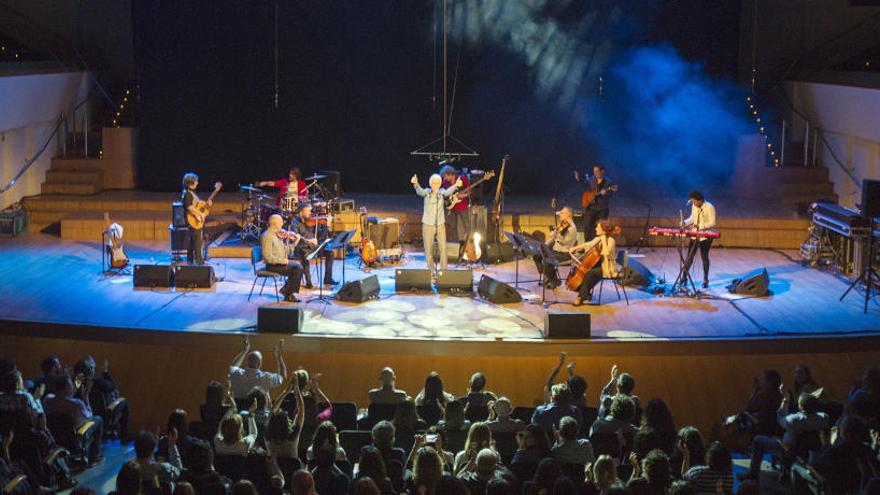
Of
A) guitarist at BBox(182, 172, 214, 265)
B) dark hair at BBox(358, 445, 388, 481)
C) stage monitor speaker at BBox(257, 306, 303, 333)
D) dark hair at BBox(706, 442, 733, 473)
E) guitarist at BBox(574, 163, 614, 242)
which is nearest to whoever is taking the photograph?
dark hair at BBox(358, 445, 388, 481)

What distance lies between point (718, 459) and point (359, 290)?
6371 millimetres

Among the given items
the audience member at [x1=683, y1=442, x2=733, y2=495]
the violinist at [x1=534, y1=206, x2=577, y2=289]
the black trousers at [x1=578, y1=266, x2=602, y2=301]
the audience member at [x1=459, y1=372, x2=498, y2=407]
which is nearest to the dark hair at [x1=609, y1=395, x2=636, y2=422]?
the audience member at [x1=459, y1=372, x2=498, y2=407]

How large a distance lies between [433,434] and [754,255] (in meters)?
8.81

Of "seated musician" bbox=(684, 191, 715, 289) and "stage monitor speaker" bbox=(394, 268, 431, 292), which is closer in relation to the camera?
"seated musician" bbox=(684, 191, 715, 289)

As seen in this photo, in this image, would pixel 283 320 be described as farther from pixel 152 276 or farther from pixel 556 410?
pixel 556 410

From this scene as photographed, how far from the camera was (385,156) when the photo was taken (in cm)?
1853

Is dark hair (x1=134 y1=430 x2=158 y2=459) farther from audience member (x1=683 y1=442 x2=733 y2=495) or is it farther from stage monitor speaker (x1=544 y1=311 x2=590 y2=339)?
stage monitor speaker (x1=544 y1=311 x2=590 y2=339)

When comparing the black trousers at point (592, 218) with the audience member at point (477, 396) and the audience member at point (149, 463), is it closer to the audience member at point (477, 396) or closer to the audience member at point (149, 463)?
the audience member at point (477, 396)

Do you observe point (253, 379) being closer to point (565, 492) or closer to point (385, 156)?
point (565, 492)

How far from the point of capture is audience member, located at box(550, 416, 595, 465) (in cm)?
757

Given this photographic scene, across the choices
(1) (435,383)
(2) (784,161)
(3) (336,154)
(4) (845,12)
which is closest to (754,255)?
(2) (784,161)

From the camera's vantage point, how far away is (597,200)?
48.5 ft

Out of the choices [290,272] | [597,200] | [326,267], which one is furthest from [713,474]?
[597,200]

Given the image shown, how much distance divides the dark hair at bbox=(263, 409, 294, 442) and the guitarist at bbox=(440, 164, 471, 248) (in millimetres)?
7009
